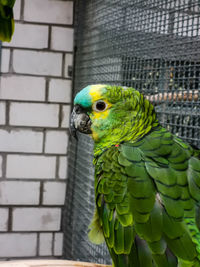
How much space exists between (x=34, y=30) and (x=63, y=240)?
1.10 m

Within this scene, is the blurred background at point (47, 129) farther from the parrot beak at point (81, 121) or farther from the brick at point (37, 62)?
the parrot beak at point (81, 121)

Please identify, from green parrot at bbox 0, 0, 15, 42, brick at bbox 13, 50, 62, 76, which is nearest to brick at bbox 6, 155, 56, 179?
brick at bbox 13, 50, 62, 76

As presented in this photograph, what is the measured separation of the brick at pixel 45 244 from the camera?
76.4 inches

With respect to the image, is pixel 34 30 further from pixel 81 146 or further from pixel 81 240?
pixel 81 240

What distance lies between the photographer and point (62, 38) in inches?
74.3

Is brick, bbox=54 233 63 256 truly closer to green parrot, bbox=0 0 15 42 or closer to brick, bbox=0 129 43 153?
brick, bbox=0 129 43 153

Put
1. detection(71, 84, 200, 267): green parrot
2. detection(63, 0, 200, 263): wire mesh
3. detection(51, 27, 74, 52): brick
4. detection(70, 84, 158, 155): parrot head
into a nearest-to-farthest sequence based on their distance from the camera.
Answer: detection(71, 84, 200, 267): green parrot, detection(70, 84, 158, 155): parrot head, detection(63, 0, 200, 263): wire mesh, detection(51, 27, 74, 52): brick

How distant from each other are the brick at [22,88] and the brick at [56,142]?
19cm

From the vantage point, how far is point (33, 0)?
1.84 meters

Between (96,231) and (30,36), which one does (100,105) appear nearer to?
(96,231)

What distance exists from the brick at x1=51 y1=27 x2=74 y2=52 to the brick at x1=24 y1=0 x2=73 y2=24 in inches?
1.6

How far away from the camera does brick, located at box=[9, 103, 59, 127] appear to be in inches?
73.4

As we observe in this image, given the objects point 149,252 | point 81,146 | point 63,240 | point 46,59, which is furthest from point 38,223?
point 149,252

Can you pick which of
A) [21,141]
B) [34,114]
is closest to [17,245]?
[21,141]
